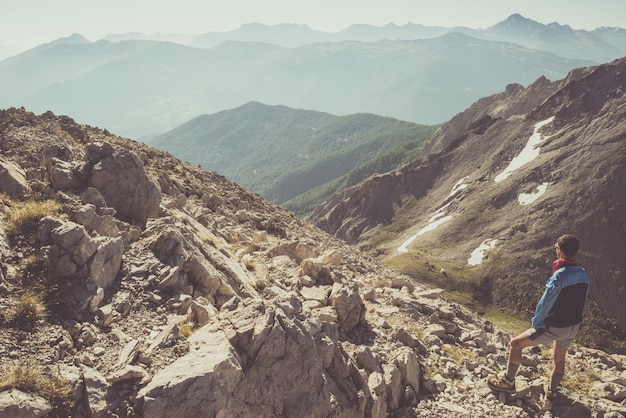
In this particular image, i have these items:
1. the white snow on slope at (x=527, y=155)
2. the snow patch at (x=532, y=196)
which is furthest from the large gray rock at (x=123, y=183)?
the white snow on slope at (x=527, y=155)

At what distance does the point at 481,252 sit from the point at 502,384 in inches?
3463

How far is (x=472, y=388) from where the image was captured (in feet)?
48.9

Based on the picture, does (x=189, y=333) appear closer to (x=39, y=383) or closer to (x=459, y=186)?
(x=39, y=383)

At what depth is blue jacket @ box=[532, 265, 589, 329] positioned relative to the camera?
12281 mm

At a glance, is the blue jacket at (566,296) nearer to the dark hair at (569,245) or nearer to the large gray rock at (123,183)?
the dark hair at (569,245)

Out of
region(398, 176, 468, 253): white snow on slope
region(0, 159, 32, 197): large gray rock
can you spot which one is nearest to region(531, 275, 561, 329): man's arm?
region(0, 159, 32, 197): large gray rock

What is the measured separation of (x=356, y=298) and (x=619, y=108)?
117 meters

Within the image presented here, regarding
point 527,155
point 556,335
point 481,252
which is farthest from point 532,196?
point 556,335

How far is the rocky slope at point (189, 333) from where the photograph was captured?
9617mm

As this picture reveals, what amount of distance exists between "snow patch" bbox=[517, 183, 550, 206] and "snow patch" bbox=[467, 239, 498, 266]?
1281 centimetres

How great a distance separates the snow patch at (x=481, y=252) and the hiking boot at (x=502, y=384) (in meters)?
Result: 84.3

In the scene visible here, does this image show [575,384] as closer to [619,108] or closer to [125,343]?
[125,343]

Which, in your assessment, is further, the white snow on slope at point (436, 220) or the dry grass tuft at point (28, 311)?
the white snow on slope at point (436, 220)

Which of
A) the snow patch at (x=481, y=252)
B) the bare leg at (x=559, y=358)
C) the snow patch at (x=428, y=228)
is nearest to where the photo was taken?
the bare leg at (x=559, y=358)
